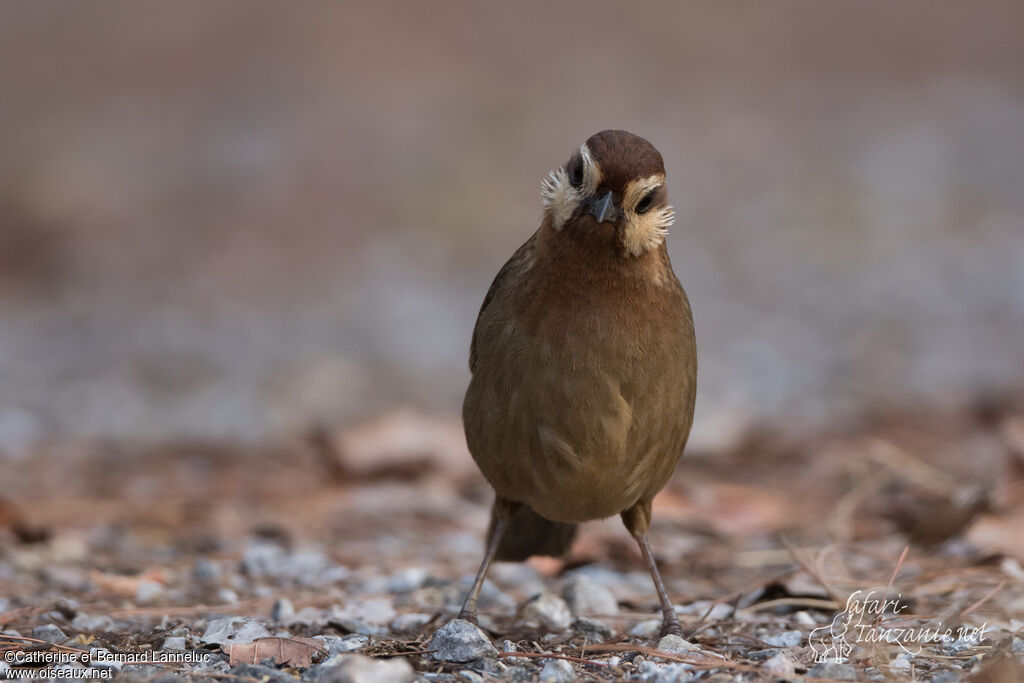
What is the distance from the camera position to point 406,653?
405 cm

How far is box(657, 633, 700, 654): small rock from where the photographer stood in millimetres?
4129

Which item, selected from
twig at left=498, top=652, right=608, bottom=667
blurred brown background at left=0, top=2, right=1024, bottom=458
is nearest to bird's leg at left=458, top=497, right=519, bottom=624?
twig at left=498, top=652, right=608, bottom=667

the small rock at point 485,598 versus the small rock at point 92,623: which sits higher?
the small rock at point 485,598

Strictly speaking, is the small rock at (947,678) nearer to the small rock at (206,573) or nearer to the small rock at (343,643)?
the small rock at (343,643)

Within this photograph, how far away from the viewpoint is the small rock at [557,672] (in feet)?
12.3

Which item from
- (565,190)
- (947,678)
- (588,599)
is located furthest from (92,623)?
(947,678)

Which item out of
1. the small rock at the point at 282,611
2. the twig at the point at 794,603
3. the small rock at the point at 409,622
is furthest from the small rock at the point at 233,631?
the twig at the point at 794,603

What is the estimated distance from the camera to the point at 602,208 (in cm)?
424

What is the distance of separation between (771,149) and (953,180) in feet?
7.47

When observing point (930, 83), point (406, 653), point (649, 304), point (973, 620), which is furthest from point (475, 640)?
point (930, 83)

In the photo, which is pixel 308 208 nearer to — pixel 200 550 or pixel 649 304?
pixel 200 550

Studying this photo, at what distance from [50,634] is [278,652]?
90 centimetres

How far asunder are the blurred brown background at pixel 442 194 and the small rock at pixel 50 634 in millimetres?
4065

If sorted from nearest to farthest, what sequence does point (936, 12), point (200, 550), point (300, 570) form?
point (300, 570)
point (200, 550)
point (936, 12)
